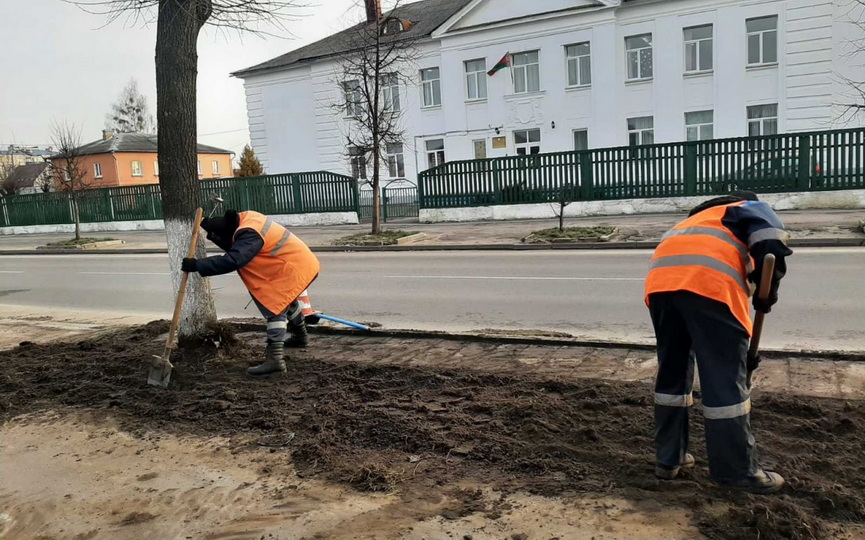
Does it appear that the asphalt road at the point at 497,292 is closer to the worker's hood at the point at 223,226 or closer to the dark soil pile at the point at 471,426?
the dark soil pile at the point at 471,426

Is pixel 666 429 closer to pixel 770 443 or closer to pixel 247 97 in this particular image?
pixel 770 443

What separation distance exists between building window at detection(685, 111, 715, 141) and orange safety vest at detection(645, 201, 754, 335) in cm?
2565

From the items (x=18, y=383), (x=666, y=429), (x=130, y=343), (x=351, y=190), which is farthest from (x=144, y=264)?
(x=666, y=429)

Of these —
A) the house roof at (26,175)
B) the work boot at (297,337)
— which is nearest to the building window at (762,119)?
the work boot at (297,337)

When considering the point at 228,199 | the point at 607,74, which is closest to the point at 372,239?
the point at 228,199

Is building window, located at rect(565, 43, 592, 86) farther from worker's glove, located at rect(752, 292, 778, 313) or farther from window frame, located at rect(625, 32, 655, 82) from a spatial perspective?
worker's glove, located at rect(752, 292, 778, 313)

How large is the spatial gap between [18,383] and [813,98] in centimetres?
2705

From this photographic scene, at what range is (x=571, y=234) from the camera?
1546 cm

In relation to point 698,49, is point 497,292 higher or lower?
A: lower

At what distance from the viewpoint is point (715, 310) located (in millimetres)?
3031

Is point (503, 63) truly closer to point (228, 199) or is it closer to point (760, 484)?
point (228, 199)

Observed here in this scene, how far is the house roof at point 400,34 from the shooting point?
1226 inches

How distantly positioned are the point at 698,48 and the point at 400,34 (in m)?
12.9

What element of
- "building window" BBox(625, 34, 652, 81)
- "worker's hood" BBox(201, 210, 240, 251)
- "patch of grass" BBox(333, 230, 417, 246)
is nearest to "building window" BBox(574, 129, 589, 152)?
"building window" BBox(625, 34, 652, 81)
